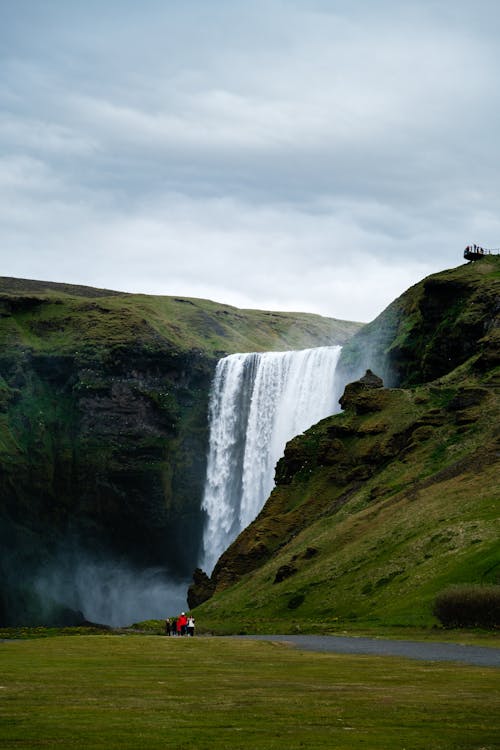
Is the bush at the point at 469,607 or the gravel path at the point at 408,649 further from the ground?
the bush at the point at 469,607


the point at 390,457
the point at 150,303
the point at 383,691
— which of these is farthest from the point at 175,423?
the point at 383,691

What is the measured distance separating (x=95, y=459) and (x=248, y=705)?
131 m

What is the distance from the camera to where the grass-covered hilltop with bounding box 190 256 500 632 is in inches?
2562

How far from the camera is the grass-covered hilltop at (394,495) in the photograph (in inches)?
2562

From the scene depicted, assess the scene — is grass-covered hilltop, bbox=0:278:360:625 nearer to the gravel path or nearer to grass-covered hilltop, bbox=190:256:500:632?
grass-covered hilltop, bbox=190:256:500:632

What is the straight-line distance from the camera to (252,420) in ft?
450

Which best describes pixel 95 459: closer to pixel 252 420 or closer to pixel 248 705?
pixel 252 420

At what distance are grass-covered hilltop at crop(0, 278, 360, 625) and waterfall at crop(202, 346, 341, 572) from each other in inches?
225

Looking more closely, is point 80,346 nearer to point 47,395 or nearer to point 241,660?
point 47,395

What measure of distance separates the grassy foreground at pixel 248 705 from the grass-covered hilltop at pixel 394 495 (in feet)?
88.5

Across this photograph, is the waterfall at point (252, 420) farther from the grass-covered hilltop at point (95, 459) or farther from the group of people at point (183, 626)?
the group of people at point (183, 626)

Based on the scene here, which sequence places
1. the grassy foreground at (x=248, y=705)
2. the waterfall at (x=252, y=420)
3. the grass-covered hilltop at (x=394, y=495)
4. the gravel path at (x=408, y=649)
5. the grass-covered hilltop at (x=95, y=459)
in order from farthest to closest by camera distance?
the grass-covered hilltop at (x=95, y=459) < the waterfall at (x=252, y=420) < the grass-covered hilltop at (x=394, y=495) < the gravel path at (x=408, y=649) < the grassy foreground at (x=248, y=705)

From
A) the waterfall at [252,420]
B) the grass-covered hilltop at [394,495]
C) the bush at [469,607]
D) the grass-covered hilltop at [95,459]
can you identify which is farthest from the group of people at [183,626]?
the grass-covered hilltop at [95,459]

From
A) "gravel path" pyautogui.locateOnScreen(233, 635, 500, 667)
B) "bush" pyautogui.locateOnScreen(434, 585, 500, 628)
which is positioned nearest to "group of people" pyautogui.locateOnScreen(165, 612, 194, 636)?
"gravel path" pyautogui.locateOnScreen(233, 635, 500, 667)
